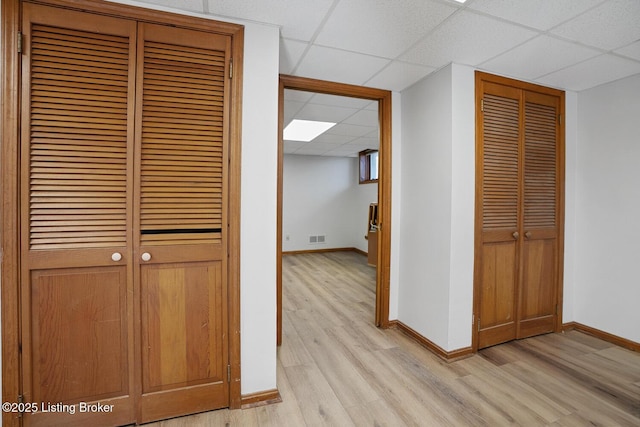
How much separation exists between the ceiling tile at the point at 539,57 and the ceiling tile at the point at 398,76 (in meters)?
0.48

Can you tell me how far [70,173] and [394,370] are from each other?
7.97 feet

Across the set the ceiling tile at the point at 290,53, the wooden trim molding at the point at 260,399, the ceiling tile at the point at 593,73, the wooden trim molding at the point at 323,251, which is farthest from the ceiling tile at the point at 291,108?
the wooden trim molding at the point at 323,251

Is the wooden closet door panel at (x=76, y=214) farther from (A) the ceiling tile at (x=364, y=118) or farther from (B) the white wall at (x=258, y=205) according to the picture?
(A) the ceiling tile at (x=364, y=118)

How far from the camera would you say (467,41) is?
1996mm

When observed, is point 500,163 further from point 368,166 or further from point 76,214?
point 368,166

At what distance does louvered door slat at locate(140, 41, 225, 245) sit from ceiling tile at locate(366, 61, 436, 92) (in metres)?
1.40

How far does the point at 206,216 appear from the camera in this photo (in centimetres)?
174

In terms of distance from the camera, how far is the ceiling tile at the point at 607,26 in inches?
63.6

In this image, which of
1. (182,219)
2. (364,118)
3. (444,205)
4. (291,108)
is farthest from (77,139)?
(364,118)

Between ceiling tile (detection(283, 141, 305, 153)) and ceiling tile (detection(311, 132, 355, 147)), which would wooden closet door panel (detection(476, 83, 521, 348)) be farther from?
ceiling tile (detection(283, 141, 305, 153))

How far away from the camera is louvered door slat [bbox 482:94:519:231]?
2.50 metres

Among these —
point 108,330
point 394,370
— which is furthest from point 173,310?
point 394,370

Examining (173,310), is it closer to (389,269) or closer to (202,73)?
(202,73)

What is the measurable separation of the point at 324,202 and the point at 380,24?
5.55m
